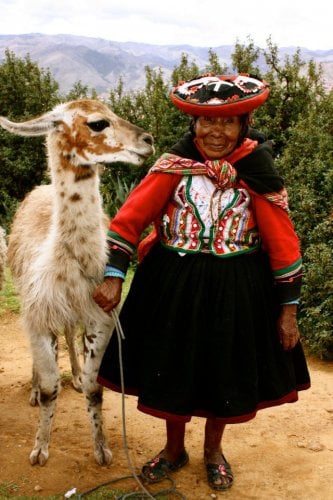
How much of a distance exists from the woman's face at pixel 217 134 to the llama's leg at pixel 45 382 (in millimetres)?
1341

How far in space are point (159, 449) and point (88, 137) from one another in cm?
197

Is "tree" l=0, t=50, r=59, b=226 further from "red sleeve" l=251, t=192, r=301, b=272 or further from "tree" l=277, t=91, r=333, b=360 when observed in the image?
"red sleeve" l=251, t=192, r=301, b=272

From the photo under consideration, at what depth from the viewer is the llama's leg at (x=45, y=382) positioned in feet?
10.0

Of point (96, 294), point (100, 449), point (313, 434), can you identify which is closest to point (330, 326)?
point (313, 434)

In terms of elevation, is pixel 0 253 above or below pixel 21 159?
above

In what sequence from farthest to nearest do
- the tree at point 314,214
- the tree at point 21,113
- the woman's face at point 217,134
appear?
the tree at point 21,113 → the tree at point 314,214 → the woman's face at point 217,134

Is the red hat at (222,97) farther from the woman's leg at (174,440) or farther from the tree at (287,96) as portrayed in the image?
the tree at (287,96)

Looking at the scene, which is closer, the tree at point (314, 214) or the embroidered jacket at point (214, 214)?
the embroidered jacket at point (214, 214)

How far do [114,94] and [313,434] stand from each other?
7.68 m

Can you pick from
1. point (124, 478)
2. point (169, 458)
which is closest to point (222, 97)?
point (169, 458)

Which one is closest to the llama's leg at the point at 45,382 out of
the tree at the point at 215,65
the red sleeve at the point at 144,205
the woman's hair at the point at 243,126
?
the red sleeve at the point at 144,205

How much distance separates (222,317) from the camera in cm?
262

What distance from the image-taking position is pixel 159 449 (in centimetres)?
348

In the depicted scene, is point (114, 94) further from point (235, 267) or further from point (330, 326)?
point (235, 267)
